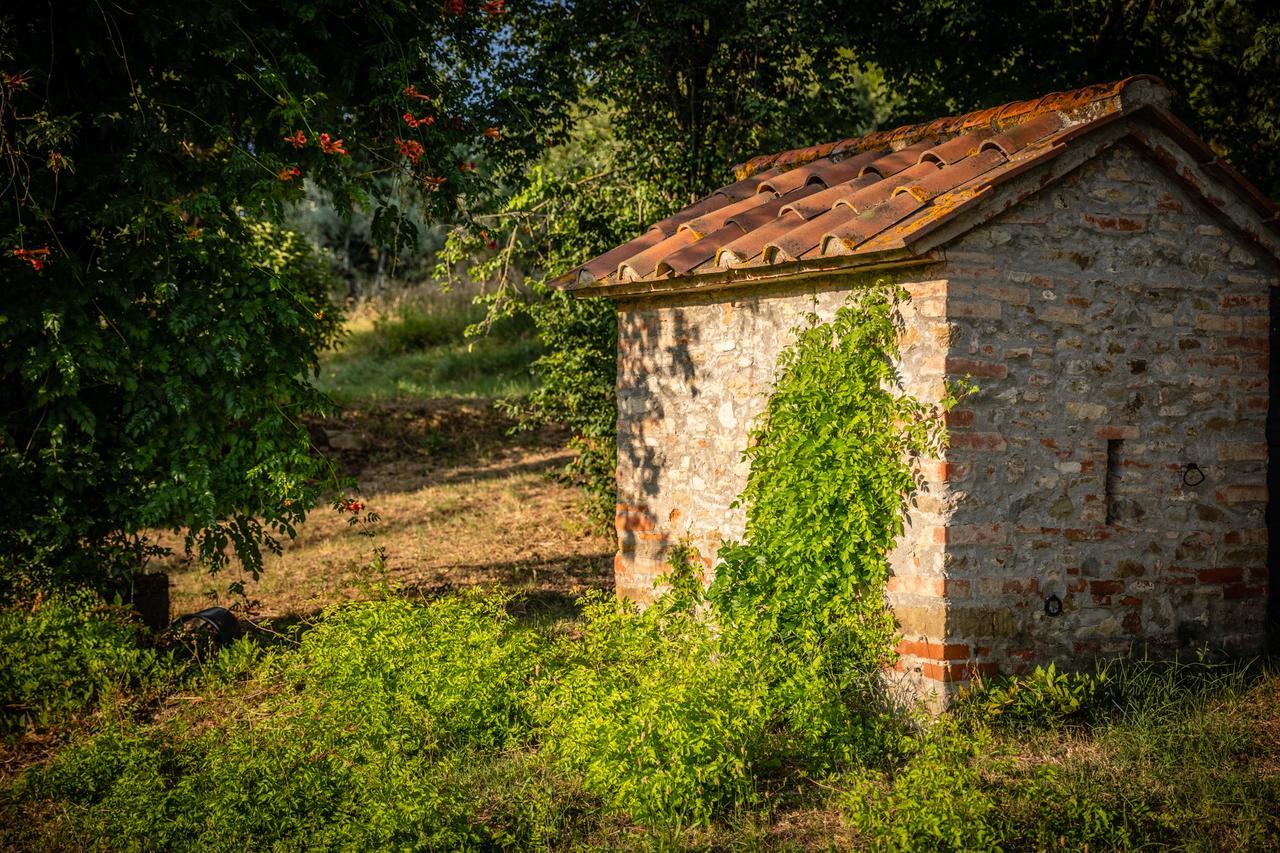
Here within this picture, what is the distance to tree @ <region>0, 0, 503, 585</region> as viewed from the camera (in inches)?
227

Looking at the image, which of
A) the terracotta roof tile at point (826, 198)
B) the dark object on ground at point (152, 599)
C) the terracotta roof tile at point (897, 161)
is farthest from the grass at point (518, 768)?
the terracotta roof tile at point (897, 161)

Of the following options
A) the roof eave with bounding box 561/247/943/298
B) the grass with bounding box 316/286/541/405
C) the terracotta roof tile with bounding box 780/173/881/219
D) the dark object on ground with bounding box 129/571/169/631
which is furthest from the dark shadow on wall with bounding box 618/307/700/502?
the grass with bounding box 316/286/541/405

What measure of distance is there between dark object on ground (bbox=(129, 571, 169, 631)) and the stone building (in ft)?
13.2

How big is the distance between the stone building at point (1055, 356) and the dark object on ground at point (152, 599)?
402 centimetres

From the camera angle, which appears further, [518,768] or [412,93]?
[412,93]

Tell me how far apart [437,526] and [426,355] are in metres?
8.33

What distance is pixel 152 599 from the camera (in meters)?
6.98

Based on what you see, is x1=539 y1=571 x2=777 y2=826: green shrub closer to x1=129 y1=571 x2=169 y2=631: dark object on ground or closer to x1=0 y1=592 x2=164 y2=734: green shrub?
x1=0 y1=592 x2=164 y2=734: green shrub

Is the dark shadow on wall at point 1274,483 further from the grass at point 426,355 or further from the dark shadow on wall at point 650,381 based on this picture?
the grass at point 426,355

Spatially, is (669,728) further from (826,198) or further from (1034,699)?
(826,198)

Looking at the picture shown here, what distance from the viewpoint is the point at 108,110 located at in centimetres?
618

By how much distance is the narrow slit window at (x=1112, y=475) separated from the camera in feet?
17.8

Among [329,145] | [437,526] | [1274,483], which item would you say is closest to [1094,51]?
[1274,483]

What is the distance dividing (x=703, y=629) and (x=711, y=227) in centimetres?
273
